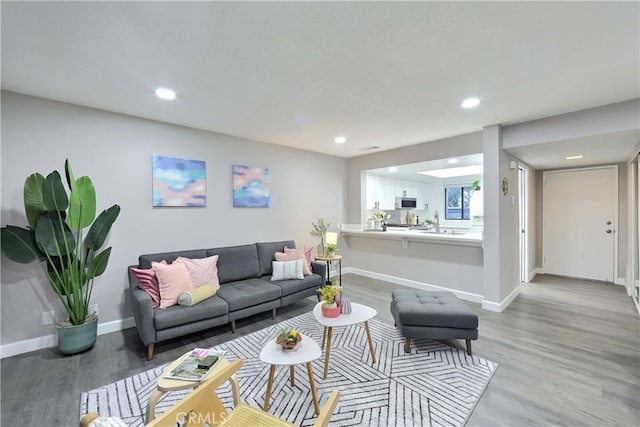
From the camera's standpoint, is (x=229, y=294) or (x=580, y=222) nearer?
(x=229, y=294)

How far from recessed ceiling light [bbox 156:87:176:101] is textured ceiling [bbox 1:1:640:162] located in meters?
0.08

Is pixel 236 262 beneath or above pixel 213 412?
above

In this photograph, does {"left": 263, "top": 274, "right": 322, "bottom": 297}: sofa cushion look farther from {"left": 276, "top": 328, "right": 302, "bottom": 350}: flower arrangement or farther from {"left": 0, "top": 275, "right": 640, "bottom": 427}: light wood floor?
{"left": 276, "top": 328, "right": 302, "bottom": 350}: flower arrangement

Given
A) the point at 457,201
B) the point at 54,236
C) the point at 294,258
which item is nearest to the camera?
the point at 54,236

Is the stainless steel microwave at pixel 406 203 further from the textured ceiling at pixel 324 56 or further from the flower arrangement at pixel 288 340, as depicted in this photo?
the flower arrangement at pixel 288 340

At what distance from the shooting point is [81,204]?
2.56 m

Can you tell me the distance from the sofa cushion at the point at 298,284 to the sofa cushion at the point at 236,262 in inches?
9.8

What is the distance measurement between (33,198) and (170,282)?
1338mm

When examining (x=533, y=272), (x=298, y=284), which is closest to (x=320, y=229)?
(x=298, y=284)

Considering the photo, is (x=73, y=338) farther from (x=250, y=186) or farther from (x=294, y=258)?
(x=250, y=186)

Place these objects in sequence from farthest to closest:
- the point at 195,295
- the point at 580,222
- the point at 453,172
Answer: the point at 453,172, the point at 580,222, the point at 195,295

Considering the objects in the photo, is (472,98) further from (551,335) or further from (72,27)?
(72,27)

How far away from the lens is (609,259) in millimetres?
4883

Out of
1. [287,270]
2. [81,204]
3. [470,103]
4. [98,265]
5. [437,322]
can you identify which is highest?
[470,103]
